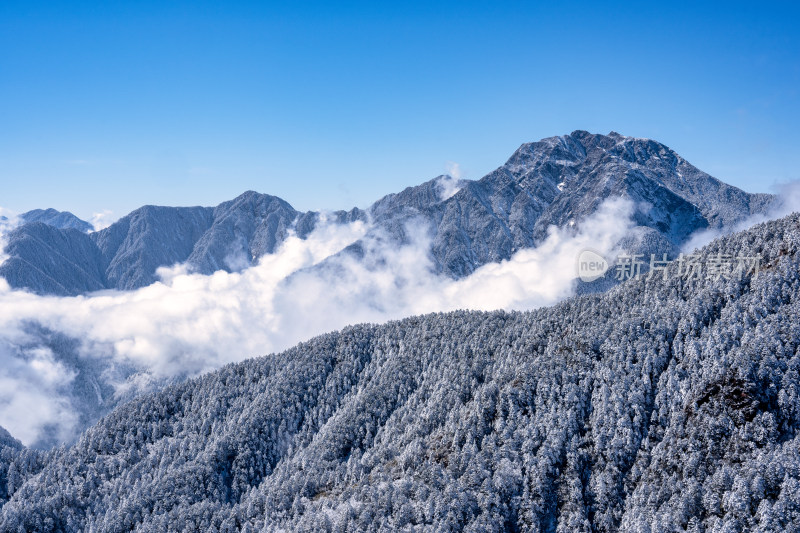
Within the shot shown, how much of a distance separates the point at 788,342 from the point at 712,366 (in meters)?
26.3

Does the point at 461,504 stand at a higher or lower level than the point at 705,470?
lower

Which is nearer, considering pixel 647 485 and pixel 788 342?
pixel 647 485

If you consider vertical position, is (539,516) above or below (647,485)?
below

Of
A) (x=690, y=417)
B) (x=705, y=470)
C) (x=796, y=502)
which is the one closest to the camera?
(x=796, y=502)

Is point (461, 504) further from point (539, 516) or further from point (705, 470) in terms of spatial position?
point (705, 470)

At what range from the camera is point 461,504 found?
198m

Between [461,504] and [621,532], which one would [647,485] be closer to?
[621,532]

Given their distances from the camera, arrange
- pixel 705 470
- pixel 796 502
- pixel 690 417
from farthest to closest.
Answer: pixel 690 417 < pixel 705 470 < pixel 796 502

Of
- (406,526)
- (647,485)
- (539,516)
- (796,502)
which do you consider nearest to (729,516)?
(796,502)

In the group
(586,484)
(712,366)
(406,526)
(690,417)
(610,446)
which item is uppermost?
(712,366)

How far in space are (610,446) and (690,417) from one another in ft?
96.8

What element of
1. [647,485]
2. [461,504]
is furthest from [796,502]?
[461,504]

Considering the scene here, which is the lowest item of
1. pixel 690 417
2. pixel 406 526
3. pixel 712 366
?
pixel 406 526

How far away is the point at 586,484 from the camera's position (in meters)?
197
